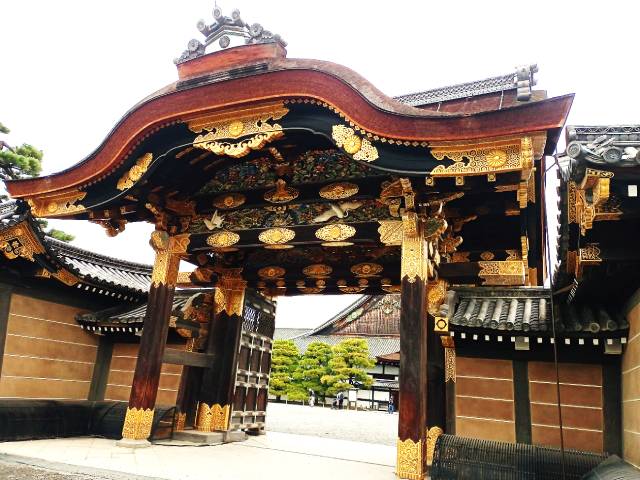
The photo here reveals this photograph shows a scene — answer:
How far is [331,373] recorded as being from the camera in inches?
1426

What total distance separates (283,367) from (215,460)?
3010 centimetres

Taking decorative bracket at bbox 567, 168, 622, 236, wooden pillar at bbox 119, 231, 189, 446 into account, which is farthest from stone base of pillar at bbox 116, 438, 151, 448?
decorative bracket at bbox 567, 168, 622, 236

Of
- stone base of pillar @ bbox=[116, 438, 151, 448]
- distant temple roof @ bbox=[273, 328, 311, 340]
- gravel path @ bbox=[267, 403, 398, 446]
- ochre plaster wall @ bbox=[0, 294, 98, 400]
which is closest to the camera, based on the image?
stone base of pillar @ bbox=[116, 438, 151, 448]

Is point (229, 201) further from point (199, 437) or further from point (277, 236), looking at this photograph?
point (199, 437)

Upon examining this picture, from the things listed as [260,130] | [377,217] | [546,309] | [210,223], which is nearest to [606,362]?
[546,309]

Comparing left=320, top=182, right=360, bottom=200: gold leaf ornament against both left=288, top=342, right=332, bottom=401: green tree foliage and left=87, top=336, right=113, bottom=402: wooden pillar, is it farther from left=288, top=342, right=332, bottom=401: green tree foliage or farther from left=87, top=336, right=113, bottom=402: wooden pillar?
left=288, top=342, right=332, bottom=401: green tree foliage

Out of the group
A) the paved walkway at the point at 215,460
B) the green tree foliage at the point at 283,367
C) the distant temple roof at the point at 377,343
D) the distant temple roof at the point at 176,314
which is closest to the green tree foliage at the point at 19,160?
the distant temple roof at the point at 176,314

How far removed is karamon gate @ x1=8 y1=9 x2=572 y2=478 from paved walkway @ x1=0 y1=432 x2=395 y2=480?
698 mm

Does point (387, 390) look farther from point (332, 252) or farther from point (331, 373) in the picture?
point (332, 252)

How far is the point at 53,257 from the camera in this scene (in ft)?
30.5

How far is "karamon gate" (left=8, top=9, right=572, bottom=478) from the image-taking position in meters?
6.25

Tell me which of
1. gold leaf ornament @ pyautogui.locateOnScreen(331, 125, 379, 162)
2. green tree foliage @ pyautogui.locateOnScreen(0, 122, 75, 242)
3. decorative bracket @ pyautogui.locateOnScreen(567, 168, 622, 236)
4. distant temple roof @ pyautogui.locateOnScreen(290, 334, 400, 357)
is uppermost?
green tree foliage @ pyautogui.locateOnScreen(0, 122, 75, 242)

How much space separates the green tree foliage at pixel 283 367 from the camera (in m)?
36.0

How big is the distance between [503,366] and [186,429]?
19.7 ft
